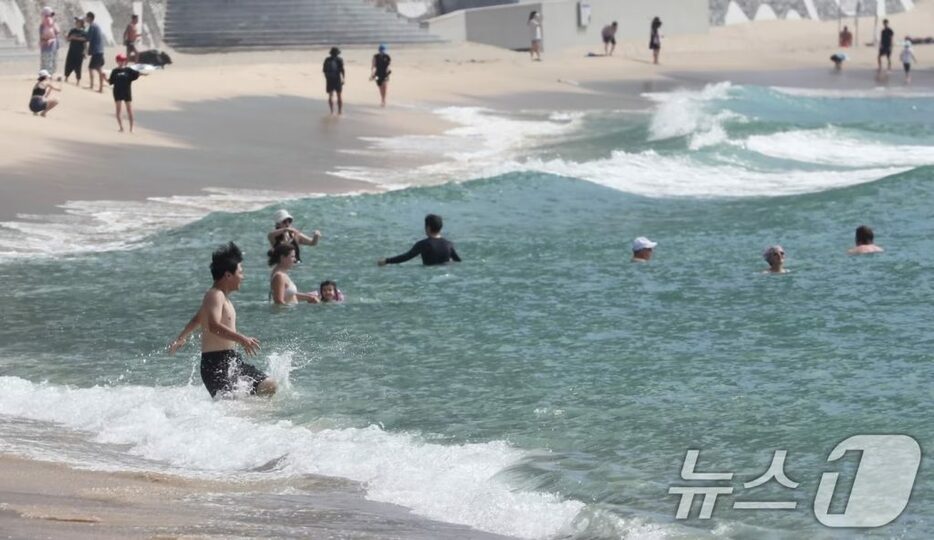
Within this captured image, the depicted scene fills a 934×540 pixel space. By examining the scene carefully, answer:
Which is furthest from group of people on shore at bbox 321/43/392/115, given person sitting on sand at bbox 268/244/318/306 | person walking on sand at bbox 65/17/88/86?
person sitting on sand at bbox 268/244/318/306

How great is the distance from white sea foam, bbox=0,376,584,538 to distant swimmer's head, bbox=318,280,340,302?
12.2 ft

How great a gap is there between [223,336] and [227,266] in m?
0.50

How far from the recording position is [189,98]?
115 ft

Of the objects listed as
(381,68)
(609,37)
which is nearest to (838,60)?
(609,37)

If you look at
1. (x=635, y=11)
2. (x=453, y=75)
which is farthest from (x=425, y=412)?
(x=635, y=11)

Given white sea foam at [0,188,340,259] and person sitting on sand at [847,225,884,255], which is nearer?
person sitting on sand at [847,225,884,255]

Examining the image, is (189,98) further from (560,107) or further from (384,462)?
(384,462)

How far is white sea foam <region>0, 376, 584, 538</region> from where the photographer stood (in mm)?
9164

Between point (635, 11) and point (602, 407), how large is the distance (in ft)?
160

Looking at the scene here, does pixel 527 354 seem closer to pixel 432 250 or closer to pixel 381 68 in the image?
pixel 432 250

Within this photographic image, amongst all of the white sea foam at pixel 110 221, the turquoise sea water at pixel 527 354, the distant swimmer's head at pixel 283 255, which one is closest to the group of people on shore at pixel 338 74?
the turquoise sea water at pixel 527 354

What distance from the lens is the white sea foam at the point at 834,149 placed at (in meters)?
31.0

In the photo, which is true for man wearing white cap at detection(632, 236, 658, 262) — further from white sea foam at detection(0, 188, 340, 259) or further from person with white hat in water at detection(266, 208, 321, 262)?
white sea foam at detection(0, 188, 340, 259)

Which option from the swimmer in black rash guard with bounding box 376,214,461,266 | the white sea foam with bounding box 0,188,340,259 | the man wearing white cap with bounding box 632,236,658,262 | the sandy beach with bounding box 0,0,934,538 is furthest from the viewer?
the white sea foam with bounding box 0,188,340,259
